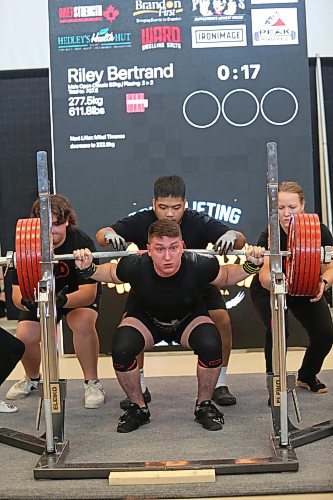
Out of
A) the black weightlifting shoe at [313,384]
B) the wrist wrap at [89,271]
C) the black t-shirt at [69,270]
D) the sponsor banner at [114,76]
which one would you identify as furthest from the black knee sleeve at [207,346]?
the sponsor banner at [114,76]

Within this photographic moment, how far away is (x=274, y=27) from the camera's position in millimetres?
5273

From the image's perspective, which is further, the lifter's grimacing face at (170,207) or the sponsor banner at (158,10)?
the sponsor banner at (158,10)

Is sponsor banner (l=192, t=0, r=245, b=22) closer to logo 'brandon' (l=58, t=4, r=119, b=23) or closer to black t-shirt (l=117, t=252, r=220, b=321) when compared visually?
logo 'brandon' (l=58, t=4, r=119, b=23)

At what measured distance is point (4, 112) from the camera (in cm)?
689

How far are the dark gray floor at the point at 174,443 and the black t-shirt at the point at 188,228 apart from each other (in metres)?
0.90

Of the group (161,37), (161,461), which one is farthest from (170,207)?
(161,37)

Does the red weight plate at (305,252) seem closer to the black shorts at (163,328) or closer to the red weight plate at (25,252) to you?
the black shorts at (163,328)

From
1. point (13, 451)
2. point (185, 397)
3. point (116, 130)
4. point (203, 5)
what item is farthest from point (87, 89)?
point (13, 451)

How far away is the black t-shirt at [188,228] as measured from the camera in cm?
406

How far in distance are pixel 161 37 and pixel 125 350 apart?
266 centimetres

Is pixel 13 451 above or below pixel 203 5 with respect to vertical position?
below

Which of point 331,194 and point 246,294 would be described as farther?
point 331,194

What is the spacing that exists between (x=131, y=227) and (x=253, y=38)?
1981mm

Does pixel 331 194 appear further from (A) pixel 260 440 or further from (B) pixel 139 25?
(A) pixel 260 440
